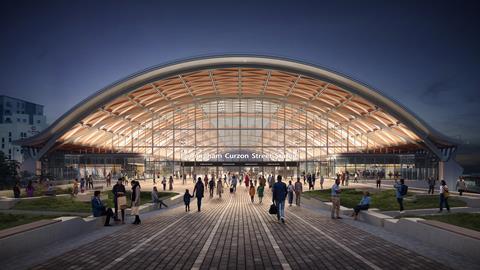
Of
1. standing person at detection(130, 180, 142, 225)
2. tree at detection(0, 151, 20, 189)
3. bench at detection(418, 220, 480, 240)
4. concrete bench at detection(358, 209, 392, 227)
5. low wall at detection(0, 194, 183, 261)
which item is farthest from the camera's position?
tree at detection(0, 151, 20, 189)

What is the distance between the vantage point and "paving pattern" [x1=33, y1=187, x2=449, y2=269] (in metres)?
8.20

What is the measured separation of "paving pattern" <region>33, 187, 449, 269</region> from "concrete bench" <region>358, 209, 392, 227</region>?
3.23 feet

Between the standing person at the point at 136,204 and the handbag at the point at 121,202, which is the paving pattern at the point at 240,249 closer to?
the standing person at the point at 136,204

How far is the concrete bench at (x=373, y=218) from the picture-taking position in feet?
45.5

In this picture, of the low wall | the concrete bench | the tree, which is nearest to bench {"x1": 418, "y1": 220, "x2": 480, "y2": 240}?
the concrete bench

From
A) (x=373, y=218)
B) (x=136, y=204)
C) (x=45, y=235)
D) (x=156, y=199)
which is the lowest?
(x=156, y=199)

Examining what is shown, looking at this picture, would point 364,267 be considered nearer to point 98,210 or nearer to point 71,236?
point 71,236

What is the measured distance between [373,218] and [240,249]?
21.5ft

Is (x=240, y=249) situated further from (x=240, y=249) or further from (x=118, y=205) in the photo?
(x=118, y=205)

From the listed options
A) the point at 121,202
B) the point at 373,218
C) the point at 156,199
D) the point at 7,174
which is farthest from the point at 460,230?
the point at 7,174

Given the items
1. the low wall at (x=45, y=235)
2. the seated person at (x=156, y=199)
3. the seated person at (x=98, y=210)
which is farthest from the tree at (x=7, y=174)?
the low wall at (x=45, y=235)

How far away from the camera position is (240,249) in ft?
Result: 32.2

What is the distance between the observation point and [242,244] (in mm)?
10516

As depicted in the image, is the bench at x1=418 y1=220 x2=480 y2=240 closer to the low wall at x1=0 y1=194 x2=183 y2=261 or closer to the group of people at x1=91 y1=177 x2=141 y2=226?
the group of people at x1=91 y1=177 x2=141 y2=226
